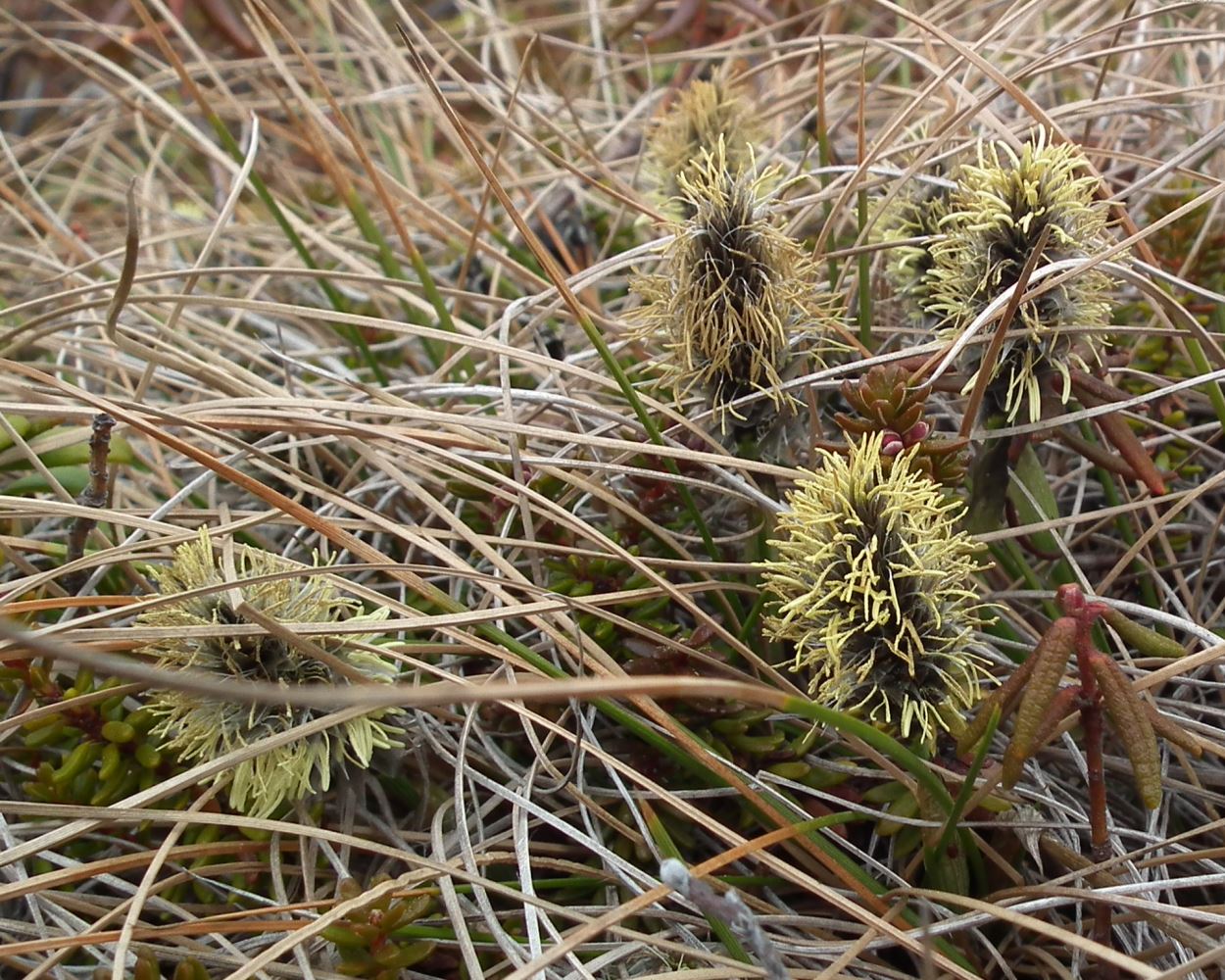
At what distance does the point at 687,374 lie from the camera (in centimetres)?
130

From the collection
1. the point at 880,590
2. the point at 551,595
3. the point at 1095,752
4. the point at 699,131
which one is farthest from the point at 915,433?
the point at 699,131

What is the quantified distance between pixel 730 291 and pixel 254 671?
2.46 feet

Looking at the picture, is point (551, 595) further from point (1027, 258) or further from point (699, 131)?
point (699, 131)

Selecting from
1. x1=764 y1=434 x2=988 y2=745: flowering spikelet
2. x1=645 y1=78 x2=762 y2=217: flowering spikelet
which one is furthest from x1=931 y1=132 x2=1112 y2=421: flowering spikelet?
x1=645 y1=78 x2=762 y2=217: flowering spikelet

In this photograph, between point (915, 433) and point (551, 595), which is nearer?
point (915, 433)

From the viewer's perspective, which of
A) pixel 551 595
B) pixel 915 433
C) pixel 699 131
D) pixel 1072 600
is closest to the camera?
pixel 1072 600

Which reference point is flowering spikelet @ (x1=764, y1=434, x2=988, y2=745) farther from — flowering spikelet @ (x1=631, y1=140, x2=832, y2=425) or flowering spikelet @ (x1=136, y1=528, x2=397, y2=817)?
flowering spikelet @ (x1=136, y1=528, x2=397, y2=817)

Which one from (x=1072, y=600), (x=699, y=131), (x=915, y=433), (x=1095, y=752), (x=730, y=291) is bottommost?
(x=1095, y=752)

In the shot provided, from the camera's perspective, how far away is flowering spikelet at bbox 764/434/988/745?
102cm

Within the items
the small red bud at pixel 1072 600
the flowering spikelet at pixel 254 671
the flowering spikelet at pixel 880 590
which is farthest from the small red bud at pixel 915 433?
the flowering spikelet at pixel 254 671

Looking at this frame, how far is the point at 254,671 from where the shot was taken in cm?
129

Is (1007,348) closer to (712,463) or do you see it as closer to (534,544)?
(712,463)

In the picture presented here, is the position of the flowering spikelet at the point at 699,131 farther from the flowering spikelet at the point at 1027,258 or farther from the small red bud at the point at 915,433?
the small red bud at the point at 915,433

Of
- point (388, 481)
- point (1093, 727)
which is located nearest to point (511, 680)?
point (388, 481)
